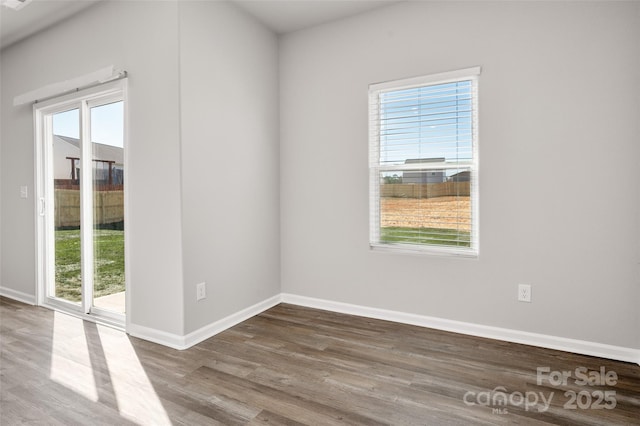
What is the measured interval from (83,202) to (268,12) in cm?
241

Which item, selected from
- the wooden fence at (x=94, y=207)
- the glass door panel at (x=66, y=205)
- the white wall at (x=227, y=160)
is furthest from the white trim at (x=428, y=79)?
the glass door panel at (x=66, y=205)

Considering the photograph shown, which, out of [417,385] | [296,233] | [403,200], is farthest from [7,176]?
[417,385]

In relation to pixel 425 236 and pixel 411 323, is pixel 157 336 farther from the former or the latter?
pixel 425 236

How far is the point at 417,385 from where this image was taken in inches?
82.8

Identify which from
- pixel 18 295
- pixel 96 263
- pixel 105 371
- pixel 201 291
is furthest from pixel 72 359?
pixel 18 295

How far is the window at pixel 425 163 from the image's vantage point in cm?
286

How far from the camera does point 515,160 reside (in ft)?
8.75

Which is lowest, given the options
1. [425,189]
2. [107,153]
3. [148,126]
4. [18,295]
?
[18,295]

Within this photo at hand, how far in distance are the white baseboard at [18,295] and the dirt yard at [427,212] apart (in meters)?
3.71

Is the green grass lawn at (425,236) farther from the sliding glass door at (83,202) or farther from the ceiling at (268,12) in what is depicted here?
the sliding glass door at (83,202)

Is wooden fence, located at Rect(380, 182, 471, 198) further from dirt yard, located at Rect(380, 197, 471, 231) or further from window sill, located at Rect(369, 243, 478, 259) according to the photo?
window sill, located at Rect(369, 243, 478, 259)

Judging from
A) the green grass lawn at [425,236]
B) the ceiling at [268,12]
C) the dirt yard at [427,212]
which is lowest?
the green grass lawn at [425,236]

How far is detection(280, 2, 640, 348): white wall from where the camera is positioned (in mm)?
2385

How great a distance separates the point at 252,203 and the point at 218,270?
2.34 ft
